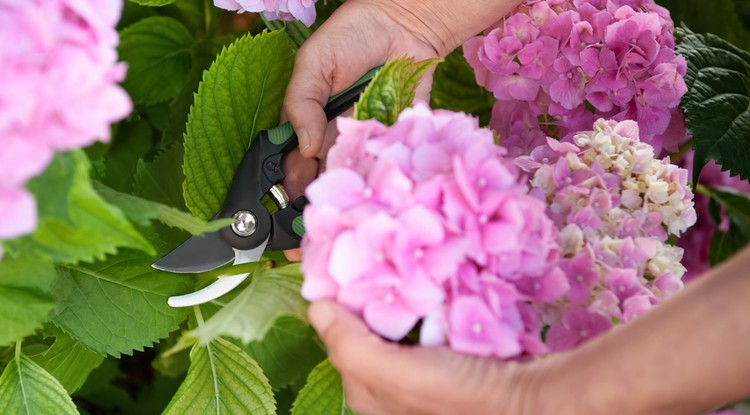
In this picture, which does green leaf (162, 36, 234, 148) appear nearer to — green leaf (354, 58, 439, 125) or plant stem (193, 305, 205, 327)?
plant stem (193, 305, 205, 327)

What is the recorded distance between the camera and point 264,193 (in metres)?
0.68

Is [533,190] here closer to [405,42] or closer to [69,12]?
[405,42]

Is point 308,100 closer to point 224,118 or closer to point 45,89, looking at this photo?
point 224,118

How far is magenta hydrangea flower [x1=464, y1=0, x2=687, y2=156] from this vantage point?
780mm

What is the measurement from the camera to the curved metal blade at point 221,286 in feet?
2.22

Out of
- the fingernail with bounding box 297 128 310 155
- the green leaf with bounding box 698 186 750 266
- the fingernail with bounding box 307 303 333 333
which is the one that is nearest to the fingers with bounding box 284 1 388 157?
the fingernail with bounding box 297 128 310 155

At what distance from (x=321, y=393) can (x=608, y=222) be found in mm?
276

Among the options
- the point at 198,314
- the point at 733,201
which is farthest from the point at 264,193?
the point at 733,201

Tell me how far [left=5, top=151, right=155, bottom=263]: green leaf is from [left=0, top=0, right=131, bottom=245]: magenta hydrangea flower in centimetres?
2

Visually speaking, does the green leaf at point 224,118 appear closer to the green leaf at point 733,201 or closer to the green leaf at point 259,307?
the green leaf at point 259,307

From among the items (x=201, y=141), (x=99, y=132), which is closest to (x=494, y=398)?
(x=99, y=132)

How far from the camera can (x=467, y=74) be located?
3.35 ft

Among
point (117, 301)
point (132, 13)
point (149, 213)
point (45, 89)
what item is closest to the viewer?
point (45, 89)

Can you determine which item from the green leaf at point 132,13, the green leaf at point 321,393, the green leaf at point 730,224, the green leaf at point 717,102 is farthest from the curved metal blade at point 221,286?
the green leaf at point 730,224
